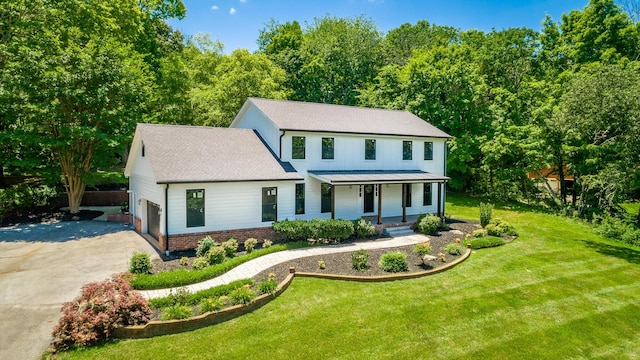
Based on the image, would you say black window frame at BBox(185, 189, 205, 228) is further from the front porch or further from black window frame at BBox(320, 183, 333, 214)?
black window frame at BBox(320, 183, 333, 214)

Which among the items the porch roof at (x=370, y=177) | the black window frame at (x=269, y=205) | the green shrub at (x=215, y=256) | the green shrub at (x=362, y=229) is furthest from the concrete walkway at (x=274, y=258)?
the porch roof at (x=370, y=177)

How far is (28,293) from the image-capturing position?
11.2 metres

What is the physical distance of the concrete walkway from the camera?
38.4 ft

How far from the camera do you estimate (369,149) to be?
72.1 ft

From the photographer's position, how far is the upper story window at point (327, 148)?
67.1 feet

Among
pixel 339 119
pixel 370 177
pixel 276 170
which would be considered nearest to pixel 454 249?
pixel 370 177

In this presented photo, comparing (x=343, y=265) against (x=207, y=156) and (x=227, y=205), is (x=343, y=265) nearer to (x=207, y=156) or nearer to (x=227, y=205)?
(x=227, y=205)

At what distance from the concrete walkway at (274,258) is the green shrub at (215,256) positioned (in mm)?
1002

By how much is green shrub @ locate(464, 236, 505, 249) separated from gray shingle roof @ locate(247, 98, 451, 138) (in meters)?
8.23

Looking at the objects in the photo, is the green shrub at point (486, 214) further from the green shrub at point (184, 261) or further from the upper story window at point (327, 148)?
the green shrub at point (184, 261)

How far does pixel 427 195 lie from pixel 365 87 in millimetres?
25255

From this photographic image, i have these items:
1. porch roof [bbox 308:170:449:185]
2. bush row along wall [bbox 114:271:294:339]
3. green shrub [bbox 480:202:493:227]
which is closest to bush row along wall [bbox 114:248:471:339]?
bush row along wall [bbox 114:271:294:339]

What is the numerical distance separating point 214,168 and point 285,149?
4340 millimetres

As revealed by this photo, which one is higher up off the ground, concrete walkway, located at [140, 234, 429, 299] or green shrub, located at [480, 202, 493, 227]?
green shrub, located at [480, 202, 493, 227]
